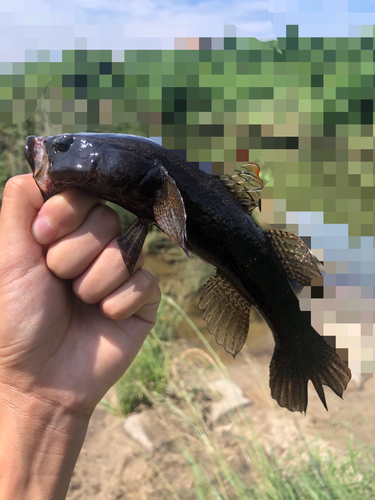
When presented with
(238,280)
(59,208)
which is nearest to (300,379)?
(238,280)

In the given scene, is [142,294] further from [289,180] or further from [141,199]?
[289,180]

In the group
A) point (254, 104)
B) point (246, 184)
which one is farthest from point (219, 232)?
point (254, 104)

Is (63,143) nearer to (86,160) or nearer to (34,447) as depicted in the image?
(86,160)

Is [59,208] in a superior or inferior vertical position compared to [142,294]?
superior

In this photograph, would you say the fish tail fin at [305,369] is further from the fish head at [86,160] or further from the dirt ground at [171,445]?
the dirt ground at [171,445]

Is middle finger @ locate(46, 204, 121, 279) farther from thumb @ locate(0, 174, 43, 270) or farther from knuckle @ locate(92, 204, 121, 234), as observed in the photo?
thumb @ locate(0, 174, 43, 270)

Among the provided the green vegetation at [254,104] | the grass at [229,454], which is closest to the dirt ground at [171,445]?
the grass at [229,454]
